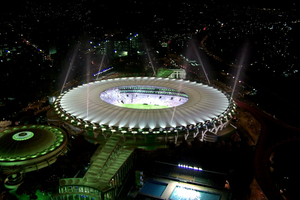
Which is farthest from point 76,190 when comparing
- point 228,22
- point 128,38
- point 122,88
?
point 228,22

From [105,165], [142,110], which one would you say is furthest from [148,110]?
[105,165]

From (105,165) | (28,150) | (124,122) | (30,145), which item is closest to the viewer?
(105,165)

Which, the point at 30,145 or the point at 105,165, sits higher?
the point at 30,145

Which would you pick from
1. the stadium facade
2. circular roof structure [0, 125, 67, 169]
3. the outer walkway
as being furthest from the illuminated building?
the outer walkway

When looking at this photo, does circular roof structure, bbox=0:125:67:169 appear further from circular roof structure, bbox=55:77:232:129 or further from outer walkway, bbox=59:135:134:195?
outer walkway, bbox=59:135:134:195

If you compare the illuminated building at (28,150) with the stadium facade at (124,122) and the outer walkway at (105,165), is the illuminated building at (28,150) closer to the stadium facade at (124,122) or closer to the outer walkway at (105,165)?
the stadium facade at (124,122)

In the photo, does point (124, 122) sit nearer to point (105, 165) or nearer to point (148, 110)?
point (148, 110)
